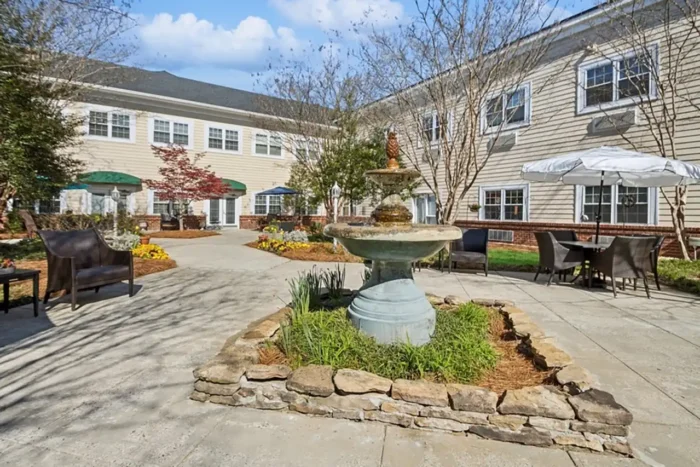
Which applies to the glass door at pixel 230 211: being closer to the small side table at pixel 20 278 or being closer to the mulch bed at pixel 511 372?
the small side table at pixel 20 278

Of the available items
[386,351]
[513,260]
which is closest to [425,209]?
[513,260]

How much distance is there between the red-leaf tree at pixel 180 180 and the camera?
17266mm

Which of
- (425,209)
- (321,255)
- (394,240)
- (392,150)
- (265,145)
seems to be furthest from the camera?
(265,145)

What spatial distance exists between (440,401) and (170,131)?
19.6 m

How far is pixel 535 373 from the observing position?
9.59 ft

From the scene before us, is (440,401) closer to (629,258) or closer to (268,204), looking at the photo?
(629,258)

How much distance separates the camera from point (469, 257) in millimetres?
7832

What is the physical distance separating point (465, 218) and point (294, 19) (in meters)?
9.31

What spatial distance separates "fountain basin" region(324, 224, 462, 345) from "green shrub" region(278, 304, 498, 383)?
0.12 metres

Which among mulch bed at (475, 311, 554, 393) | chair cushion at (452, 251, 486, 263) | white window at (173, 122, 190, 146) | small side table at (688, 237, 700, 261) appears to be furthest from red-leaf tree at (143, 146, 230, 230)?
small side table at (688, 237, 700, 261)

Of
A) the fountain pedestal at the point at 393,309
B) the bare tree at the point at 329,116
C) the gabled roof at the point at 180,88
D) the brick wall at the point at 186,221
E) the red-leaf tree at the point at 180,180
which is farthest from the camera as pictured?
the brick wall at the point at 186,221

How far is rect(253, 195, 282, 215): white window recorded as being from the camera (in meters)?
21.6

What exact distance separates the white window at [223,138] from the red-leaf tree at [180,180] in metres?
1.93

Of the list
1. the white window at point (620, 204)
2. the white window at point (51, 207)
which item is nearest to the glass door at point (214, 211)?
the white window at point (51, 207)
